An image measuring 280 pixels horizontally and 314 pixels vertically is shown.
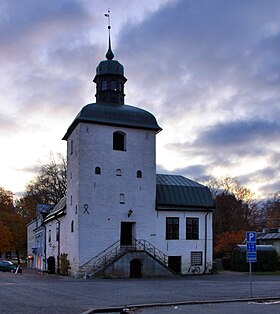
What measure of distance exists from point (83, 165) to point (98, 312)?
24.7m

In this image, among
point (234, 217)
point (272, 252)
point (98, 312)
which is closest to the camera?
point (98, 312)

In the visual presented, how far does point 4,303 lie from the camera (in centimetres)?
1736

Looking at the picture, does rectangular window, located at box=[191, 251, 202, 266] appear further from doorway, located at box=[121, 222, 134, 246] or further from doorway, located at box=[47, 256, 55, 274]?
doorway, located at box=[47, 256, 55, 274]

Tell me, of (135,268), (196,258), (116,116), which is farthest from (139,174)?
(196,258)

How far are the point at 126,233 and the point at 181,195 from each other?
5814 mm

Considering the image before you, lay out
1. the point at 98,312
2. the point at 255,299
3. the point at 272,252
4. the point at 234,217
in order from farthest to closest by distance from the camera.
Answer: the point at 234,217 → the point at 272,252 → the point at 255,299 → the point at 98,312

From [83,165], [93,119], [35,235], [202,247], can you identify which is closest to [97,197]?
[83,165]

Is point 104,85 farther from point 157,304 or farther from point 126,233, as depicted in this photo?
point 157,304

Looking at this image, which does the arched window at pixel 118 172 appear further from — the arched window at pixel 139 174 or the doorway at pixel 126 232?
the doorway at pixel 126 232

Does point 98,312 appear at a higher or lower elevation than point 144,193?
lower

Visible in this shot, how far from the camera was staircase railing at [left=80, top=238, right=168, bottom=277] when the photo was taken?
38.2 meters

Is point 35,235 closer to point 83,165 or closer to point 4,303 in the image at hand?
point 83,165

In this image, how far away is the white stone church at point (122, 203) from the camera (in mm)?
38562

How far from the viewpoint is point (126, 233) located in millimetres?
40812
